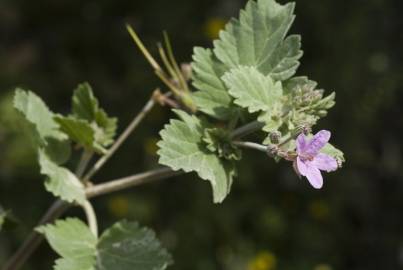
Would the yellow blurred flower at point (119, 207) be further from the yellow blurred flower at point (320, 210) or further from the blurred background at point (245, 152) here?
the yellow blurred flower at point (320, 210)

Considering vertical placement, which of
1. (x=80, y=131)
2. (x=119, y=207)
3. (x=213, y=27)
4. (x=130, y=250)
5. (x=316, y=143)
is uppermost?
(x=80, y=131)

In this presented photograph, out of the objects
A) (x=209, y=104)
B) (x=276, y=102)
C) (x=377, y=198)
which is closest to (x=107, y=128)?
(x=209, y=104)

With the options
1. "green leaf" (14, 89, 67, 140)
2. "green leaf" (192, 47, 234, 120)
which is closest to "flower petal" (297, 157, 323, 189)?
"green leaf" (192, 47, 234, 120)

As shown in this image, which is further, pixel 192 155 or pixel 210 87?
pixel 210 87

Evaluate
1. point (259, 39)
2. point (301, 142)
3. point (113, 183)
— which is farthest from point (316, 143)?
point (113, 183)

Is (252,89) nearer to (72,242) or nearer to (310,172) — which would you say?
(310,172)

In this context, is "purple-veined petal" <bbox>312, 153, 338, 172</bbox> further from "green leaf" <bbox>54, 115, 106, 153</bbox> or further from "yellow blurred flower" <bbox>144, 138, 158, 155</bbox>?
"yellow blurred flower" <bbox>144, 138, 158, 155</bbox>

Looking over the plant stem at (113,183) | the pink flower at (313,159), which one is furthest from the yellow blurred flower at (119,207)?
the pink flower at (313,159)
